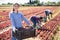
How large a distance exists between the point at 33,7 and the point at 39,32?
52 centimetres

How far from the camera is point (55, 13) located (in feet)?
14.0

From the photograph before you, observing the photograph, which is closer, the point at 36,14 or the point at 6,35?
the point at 6,35

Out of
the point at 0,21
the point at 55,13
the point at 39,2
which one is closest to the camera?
the point at 0,21

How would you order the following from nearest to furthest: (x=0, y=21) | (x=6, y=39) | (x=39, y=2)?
(x=6, y=39)
(x=0, y=21)
(x=39, y=2)

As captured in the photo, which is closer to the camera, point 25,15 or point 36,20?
point 36,20

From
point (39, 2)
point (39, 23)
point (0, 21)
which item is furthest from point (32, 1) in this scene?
point (0, 21)

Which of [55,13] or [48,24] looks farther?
[55,13]

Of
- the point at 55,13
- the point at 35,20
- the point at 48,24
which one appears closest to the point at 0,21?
the point at 35,20

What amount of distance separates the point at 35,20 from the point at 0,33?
24.2 inches

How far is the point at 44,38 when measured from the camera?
3.52 meters

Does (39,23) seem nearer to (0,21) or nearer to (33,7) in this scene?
(33,7)

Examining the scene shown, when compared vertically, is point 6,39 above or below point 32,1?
below

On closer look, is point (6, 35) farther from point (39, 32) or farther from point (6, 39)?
point (39, 32)

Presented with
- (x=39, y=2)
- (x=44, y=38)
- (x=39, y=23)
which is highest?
(x=39, y=2)
